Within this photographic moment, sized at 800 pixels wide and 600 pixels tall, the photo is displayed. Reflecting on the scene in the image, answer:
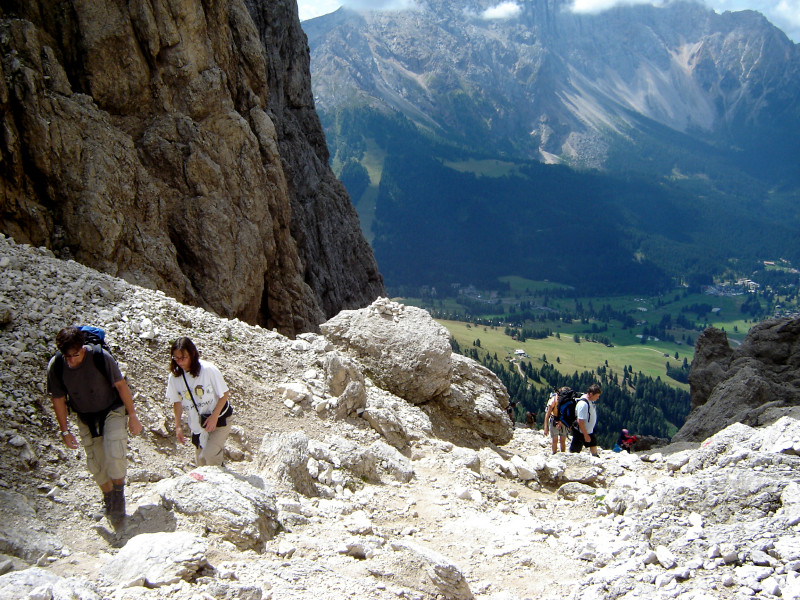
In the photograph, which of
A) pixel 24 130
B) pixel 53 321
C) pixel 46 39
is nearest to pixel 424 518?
pixel 53 321

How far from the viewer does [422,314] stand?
70.2 ft

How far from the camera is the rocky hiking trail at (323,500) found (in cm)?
824

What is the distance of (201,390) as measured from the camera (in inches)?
417

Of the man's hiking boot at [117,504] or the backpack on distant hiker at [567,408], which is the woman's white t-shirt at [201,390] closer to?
the man's hiking boot at [117,504]

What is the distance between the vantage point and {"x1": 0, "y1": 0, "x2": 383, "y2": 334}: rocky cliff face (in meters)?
27.6

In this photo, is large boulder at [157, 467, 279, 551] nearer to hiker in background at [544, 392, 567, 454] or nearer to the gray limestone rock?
the gray limestone rock

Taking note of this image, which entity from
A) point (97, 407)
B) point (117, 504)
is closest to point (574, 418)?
point (117, 504)

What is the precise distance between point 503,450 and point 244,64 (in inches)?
1265

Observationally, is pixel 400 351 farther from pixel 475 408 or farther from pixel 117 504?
pixel 117 504

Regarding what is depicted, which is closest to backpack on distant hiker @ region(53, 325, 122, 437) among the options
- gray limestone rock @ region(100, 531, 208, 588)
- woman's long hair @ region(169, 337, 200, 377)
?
woman's long hair @ region(169, 337, 200, 377)

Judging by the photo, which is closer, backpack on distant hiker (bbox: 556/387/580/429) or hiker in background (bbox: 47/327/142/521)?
hiker in background (bbox: 47/327/142/521)

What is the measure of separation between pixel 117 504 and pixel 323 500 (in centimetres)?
390

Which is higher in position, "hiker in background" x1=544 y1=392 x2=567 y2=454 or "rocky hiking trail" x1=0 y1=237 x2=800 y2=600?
"rocky hiking trail" x1=0 y1=237 x2=800 y2=600

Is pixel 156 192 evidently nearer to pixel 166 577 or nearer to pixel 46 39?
pixel 46 39
